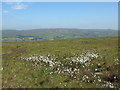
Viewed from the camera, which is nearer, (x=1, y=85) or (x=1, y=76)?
(x=1, y=85)

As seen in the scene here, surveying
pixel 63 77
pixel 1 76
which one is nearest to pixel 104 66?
pixel 63 77

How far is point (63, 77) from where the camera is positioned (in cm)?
1844

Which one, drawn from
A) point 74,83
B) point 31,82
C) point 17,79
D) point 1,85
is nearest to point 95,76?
point 74,83

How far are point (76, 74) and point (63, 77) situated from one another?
202 centimetres

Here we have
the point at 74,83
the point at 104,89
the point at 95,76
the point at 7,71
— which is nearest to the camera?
the point at 104,89

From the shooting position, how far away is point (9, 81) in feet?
58.1

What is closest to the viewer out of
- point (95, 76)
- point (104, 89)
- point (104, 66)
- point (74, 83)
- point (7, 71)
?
point (104, 89)

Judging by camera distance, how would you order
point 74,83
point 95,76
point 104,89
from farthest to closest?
point 95,76
point 74,83
point 104,89

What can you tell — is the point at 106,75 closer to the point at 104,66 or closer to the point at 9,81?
the point at 104,66

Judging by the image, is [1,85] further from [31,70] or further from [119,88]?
[119,88]

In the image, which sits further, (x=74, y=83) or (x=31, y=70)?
(x=31, y=70)

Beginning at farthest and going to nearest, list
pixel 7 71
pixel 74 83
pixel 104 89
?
1. pixel 7 71
2. pixel 74 83
3. pixel 104 89

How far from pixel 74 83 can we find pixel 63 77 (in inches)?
89.0

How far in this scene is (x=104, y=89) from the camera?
14961mm
